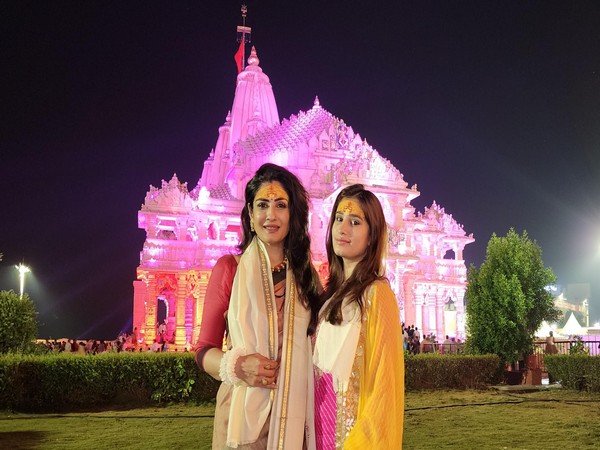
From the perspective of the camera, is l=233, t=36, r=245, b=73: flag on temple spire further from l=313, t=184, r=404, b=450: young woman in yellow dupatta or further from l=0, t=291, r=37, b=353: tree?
l=313, t=184, r=404, b=450: young woman in yellow dupatta

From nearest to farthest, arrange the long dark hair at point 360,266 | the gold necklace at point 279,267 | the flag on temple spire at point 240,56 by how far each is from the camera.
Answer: the long dark hair at point 360,266 → the gold necklace at point 279,267 → the flag on temple spire at point 240,56

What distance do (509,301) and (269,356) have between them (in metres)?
14.2

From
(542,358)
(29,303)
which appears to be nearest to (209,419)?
(29,303)

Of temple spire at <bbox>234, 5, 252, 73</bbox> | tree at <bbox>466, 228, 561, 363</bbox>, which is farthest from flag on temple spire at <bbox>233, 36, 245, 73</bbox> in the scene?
tree at <bbox>466, 228, 561, 363</bbox>

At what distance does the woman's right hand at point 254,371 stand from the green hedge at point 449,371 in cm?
1148

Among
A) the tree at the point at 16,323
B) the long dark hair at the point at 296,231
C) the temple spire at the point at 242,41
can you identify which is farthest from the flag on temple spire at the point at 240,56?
the long dark hair at the point at 296,231

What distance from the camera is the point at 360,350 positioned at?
2980 mm

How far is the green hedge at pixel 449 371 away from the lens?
14039 millimetres

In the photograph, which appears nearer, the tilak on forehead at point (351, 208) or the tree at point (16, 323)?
the tilak on forehead at point (351, 208)

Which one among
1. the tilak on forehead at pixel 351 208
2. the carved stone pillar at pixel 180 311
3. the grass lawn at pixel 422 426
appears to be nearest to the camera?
the tilak on forehead at pixel 351 208

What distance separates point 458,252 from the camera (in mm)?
40719

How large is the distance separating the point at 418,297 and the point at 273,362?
36.1m

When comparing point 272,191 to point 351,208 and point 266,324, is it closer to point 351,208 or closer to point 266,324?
point 351,208

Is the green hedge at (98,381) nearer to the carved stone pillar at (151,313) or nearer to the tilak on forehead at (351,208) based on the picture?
the tilak on forehead at (351,208)
